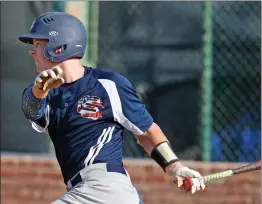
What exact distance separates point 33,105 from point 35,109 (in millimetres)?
41

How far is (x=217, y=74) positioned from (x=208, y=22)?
598 mm

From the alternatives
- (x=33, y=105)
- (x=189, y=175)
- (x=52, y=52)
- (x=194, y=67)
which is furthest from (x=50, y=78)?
(x=194, y=67)

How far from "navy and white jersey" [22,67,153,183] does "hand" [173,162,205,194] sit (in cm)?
38

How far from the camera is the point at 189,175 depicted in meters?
5.35

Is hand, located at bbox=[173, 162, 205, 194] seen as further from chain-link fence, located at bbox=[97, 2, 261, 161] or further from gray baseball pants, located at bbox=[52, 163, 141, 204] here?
chain-link fence, located at bbox=[97, 2, 261, 161]

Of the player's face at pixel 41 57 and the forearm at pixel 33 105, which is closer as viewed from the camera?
the forearm at pixel 33 105

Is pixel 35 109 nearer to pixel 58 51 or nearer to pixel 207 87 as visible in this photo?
pixel 58 51

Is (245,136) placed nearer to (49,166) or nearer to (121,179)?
(49,166)

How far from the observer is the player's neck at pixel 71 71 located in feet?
18.2

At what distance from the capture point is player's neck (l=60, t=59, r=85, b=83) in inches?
218

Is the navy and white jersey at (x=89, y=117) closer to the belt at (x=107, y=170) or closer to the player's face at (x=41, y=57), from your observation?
the belt at (x=107, y=170)

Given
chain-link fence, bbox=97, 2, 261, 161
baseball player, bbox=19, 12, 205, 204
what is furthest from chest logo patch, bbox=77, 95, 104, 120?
chain-link fence, bbox=97, 2, 261, 161

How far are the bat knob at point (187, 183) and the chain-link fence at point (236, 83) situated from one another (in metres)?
4.04

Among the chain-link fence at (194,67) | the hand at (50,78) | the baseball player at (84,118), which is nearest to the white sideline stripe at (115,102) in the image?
the baseball player at (84,118)
